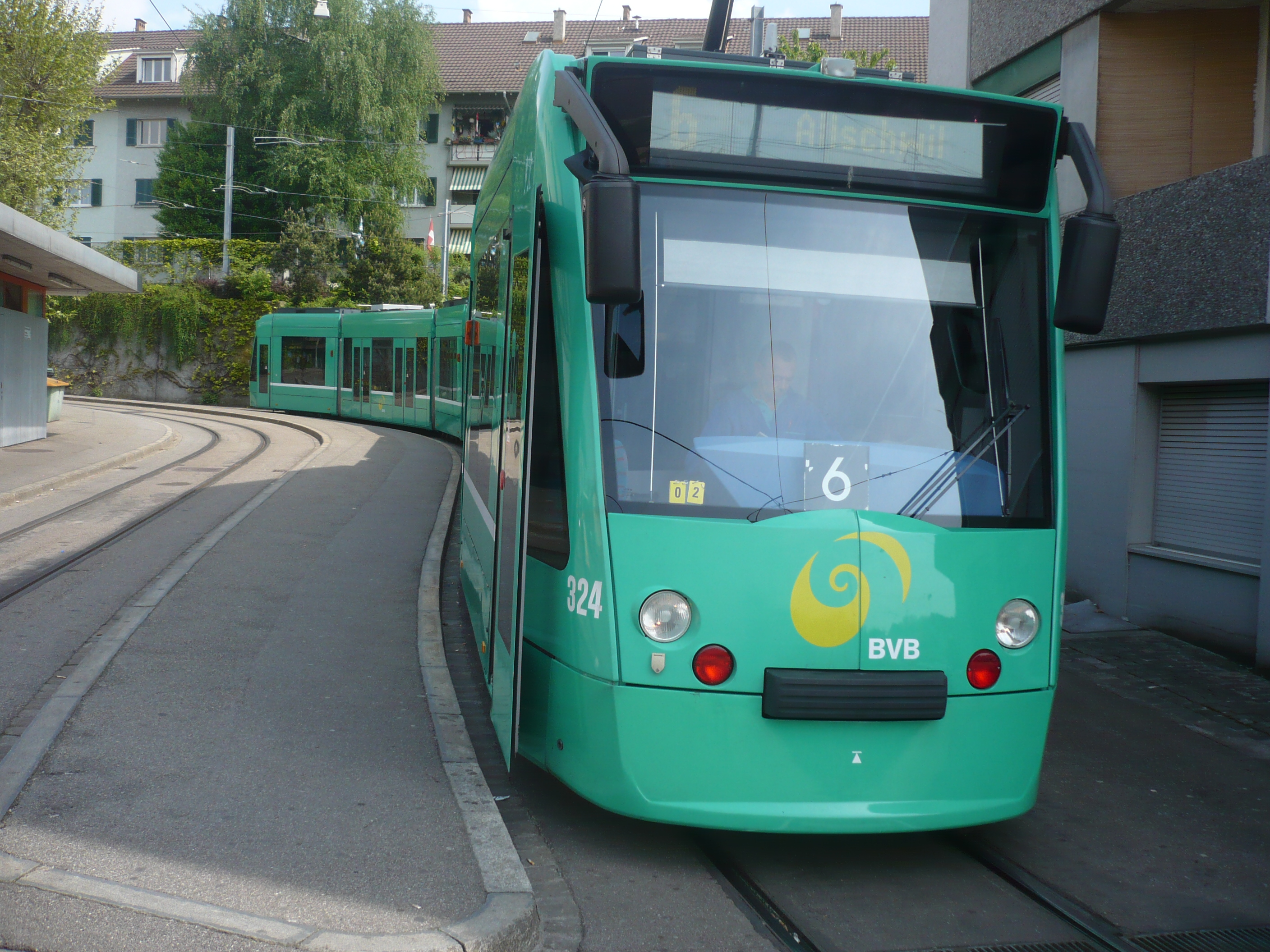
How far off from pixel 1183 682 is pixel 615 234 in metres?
5.84

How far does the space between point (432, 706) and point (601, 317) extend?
2.68 metres

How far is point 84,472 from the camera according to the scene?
54.4ft

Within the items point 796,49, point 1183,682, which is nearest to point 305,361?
point 796,49

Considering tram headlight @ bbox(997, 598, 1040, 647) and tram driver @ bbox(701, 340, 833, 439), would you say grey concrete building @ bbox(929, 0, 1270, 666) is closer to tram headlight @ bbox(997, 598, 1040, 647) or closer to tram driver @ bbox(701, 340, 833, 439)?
tram headlight @ bbox(997, 598, 1040, 647)

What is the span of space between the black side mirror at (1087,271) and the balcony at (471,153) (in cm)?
5255

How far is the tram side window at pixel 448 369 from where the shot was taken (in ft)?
71.7

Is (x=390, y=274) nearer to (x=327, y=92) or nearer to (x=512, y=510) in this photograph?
(x=327, y=92)

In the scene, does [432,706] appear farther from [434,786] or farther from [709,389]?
[709,389]

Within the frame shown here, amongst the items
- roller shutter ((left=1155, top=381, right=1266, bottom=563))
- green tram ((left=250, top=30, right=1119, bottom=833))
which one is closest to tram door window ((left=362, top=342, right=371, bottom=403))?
roller shutter ((left=1155, top=381, right=1266, bottom=563))

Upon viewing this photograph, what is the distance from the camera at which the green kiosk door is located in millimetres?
4422

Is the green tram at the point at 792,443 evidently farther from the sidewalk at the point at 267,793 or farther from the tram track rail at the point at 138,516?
the tram track rail at the point at 138,516

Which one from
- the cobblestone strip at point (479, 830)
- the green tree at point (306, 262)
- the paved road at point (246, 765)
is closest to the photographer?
the cobblestone strip at point (479, 830)

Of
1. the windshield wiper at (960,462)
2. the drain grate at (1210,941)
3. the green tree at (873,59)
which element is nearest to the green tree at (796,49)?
the green tree at (873,59)

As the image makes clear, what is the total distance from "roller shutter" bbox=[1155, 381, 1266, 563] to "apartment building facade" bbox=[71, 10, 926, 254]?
1765 inches
